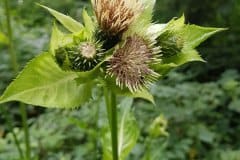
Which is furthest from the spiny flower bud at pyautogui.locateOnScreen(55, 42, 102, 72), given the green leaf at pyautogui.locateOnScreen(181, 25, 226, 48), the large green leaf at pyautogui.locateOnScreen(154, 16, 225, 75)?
the green leaf at pyautogui.locateOnScreen(181, 25, 226, 48)

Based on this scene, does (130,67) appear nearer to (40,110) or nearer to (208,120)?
(208,120)

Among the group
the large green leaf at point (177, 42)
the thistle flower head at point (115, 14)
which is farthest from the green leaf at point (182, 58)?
the thistle flower head at point (115, 14)

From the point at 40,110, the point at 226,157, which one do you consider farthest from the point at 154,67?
the point at 40,110

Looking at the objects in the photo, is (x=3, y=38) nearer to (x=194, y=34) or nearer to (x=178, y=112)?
(x=194, y=34)

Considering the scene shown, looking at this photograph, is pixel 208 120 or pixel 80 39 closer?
pixel 80 39

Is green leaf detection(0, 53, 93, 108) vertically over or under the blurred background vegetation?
over

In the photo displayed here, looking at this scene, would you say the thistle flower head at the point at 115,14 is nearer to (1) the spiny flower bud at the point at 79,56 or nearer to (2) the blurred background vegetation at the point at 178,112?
(1) the spiny flower bud at the point at 79,56

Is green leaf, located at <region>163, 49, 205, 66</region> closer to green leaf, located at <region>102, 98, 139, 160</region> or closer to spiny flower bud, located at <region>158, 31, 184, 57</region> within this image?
spiny flower bud, located at <region>158, 31, 184, 57</region>
